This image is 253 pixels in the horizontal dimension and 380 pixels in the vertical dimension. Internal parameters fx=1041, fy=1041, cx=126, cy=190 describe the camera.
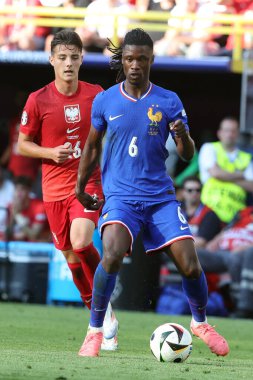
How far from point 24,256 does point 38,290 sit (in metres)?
0.53

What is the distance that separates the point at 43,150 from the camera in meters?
8.67

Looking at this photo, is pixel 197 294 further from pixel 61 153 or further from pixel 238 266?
pixel 238 266

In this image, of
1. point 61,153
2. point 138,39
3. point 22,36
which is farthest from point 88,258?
point 22,36

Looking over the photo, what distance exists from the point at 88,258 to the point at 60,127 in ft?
3.79

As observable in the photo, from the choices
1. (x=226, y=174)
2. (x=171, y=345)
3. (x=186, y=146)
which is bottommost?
(x=226, y=174)

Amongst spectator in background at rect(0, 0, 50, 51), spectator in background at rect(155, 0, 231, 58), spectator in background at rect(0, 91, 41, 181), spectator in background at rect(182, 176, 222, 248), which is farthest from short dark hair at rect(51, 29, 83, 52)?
spectator in background at rect(0, 91, 41, 181)

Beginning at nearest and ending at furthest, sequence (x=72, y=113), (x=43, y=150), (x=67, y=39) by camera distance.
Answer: (x=43, y=150) < (x=67, y=39) < (x=72, y=113)

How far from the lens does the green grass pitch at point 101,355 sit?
21.1 ft

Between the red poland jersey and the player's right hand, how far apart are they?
0.34 meters

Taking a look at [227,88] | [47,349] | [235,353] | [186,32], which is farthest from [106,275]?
[227,88]

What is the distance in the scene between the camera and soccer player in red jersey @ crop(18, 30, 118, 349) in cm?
880

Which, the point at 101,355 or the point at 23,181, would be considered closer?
the point at 101,355

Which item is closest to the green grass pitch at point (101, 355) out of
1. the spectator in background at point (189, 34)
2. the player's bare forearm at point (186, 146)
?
the player's bare forearm at point (186, 146)

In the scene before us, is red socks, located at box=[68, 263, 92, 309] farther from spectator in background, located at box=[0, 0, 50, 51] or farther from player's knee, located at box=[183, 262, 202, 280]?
spectator in background, located at box=[0, 0, 50, 51]
